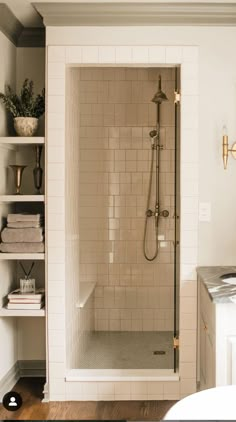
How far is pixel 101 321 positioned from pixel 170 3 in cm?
289

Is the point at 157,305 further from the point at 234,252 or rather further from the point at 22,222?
the point at 22,222

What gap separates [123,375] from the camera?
3355 millimetres

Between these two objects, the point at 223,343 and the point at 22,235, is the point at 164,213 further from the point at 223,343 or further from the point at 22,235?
the point at 223,343

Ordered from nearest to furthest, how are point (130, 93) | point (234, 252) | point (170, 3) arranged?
point (170, 3)
point (234, 252)
point (130, 93)

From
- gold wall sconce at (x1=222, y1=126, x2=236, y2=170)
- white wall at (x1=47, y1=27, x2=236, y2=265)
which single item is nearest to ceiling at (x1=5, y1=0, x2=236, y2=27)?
white wall at (x1=47, y1=27, x2=236, y2=265)

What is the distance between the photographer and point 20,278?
3.80 metres

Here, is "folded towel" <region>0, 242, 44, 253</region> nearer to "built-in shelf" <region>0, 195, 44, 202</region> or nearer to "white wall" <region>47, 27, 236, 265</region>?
"built-in shelf" <region>0, 195, 44, 202</region>

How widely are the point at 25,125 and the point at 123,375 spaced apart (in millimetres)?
1832

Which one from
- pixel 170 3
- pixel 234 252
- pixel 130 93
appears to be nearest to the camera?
pixel 170 3

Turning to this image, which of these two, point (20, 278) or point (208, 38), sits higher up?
point (208, 38)

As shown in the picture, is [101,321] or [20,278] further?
[101,321]

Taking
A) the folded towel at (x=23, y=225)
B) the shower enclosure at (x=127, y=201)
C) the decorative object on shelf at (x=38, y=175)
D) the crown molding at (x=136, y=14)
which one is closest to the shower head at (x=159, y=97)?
the shower enclosure at (x=127, y=201)

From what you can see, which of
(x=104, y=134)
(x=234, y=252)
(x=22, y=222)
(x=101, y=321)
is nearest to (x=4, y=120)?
(x=22, y=222)

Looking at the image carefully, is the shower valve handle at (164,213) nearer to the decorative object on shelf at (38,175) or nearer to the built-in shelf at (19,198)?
the decorative object on shelf at (38,175)
